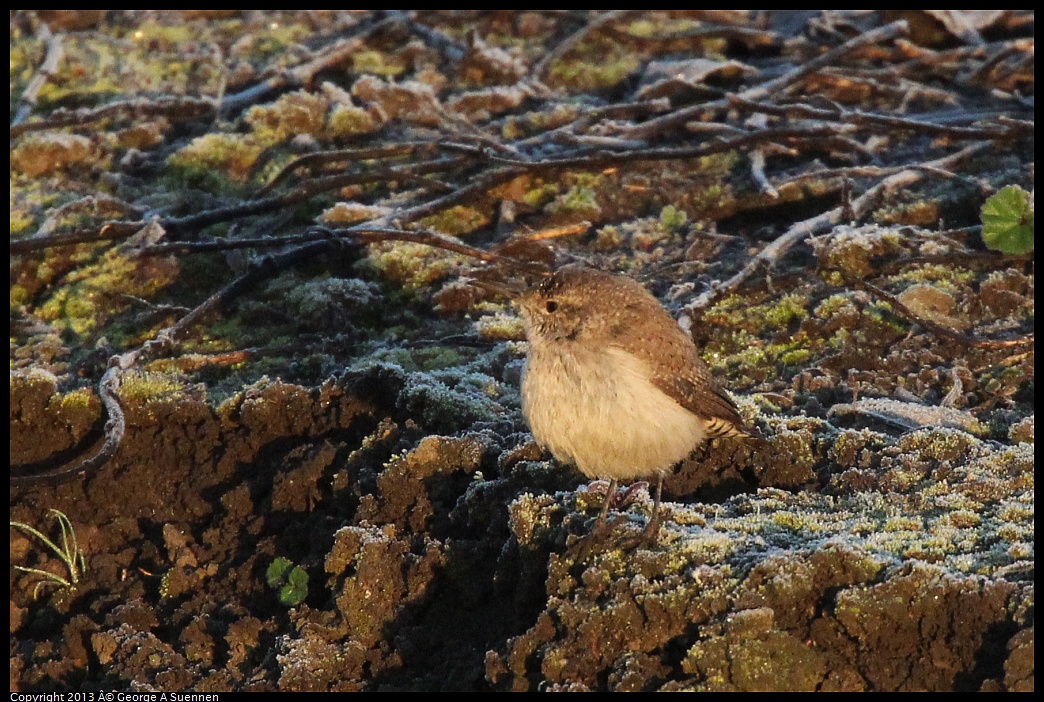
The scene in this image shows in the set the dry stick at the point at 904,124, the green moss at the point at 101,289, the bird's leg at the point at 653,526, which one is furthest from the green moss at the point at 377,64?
the bird's leg at the point at 653,526

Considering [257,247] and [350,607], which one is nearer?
[350,607]

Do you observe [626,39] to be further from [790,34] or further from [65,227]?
[65,227]

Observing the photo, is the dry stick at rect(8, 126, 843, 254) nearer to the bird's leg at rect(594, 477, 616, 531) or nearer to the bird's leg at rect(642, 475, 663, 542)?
the bird's leg at rect(594, 477, 616, 531)

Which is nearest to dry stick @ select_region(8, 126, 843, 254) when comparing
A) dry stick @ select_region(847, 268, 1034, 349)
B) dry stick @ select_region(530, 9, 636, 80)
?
dry stick @ select_region(847, 268, 1034, 349)

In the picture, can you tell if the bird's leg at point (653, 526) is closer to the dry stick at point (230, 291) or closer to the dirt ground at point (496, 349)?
the dirt ground at point (496, 349)

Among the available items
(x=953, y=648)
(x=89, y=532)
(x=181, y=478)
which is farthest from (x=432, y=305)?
(x=953, y=648)
